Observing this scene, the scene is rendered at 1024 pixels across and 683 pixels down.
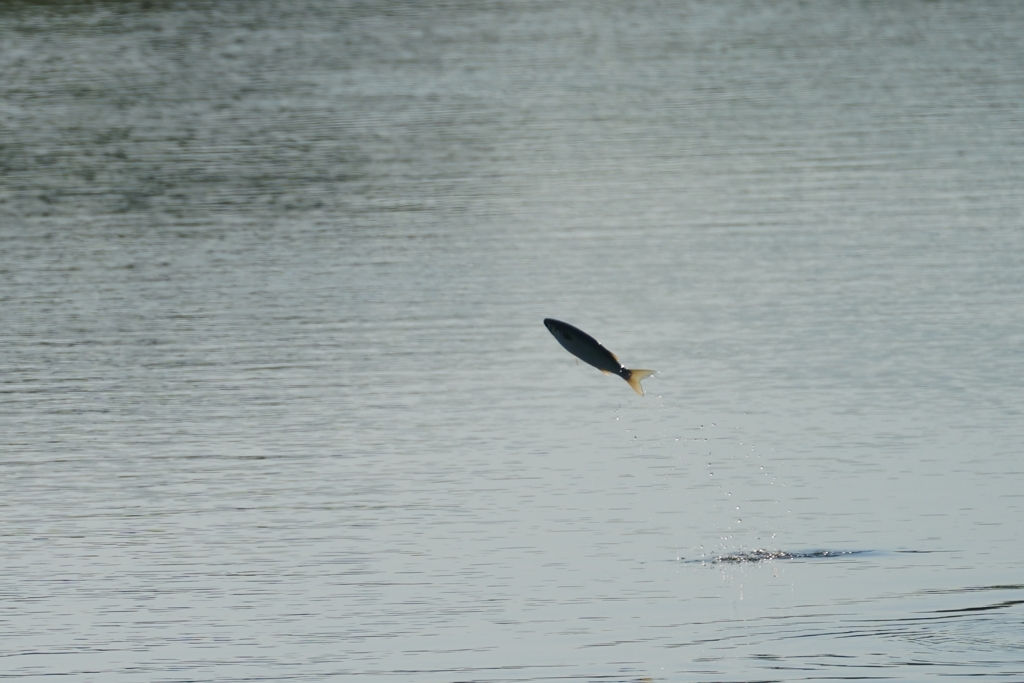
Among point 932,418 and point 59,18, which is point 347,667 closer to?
point 932,418

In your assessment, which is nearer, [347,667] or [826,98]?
[347,667]

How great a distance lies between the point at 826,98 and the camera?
3841 centimetres

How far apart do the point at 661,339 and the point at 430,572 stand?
701 centimetres

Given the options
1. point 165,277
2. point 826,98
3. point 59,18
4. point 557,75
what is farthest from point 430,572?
point 59,18

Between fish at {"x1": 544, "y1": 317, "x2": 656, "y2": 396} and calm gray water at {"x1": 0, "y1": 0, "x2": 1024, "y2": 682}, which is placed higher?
fish at {"x1": 544, "y1": 317, "x2": 656, "y2": 396}

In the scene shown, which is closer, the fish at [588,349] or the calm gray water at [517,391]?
the calm gray water at [517,391]

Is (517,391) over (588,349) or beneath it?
beneath

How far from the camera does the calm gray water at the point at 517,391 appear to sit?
11.9 metres

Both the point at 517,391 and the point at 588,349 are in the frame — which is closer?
the point at 588,349

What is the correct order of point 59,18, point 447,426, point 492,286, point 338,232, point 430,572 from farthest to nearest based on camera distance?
point 59,18, point 338,232, point 492,286, point 447,426, point 430,572

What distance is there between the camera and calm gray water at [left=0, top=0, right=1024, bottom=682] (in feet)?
39.2

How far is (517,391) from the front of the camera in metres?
17.8

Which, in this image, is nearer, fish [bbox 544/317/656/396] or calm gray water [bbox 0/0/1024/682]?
calm gray water [bbox 0/0/1024/682]

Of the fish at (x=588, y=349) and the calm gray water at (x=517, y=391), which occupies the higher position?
the fish at (x=588, y=349)
